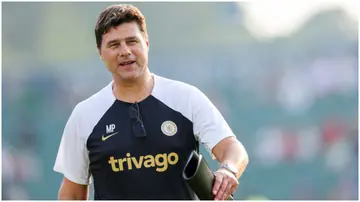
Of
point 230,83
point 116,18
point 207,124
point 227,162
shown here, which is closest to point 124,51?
point 116,18

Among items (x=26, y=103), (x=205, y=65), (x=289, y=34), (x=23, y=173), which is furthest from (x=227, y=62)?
(x=23, y=173)

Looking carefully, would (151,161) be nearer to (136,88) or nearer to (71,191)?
(136,88)

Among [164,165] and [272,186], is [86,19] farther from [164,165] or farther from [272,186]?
[164,165]

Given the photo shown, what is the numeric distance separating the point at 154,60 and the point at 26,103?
2683 millimetres

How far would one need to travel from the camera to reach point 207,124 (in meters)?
3.63

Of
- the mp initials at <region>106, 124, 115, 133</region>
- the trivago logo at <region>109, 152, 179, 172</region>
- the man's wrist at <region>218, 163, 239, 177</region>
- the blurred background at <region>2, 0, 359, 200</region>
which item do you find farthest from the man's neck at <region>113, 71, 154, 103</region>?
the blurred background at <region>2, 0, 359, 200</region>

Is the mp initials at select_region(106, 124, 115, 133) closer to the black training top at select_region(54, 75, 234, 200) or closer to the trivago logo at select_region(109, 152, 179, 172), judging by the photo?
the black training top at select_region(54, 75, 234, 200)

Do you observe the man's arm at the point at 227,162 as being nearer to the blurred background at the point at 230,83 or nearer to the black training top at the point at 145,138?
the black training top at the point at 145,138

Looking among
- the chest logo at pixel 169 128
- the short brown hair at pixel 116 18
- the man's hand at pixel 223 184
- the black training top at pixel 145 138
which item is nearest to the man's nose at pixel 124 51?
the short brown hair at pixel 116 18

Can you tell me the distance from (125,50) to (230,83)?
13886mm

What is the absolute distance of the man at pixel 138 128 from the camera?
3.63 m

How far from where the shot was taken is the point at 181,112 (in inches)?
145

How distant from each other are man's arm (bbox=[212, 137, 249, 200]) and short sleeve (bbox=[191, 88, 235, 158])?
28 millimetres

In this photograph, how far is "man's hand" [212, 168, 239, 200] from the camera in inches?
131
